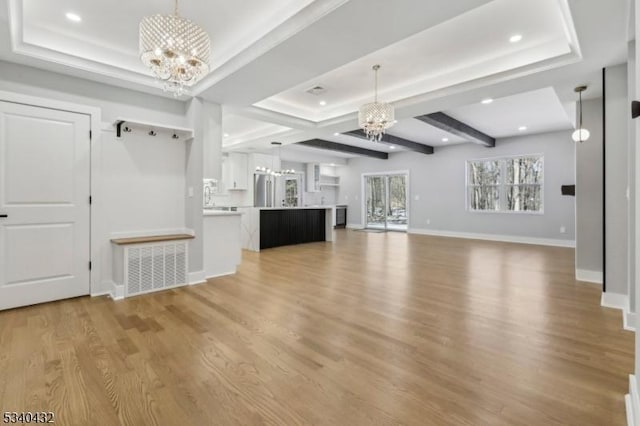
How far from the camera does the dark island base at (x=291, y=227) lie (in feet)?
23.8

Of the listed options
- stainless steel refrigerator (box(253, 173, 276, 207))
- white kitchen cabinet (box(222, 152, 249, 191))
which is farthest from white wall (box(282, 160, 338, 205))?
white kitchen cabinet (box(222, 152, 249, 191))

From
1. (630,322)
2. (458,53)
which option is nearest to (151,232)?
(458,53)

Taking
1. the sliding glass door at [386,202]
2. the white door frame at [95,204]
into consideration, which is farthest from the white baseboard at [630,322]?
the sliding glass door at [386,202]

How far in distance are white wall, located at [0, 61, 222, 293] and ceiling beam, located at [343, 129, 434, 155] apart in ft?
13.1

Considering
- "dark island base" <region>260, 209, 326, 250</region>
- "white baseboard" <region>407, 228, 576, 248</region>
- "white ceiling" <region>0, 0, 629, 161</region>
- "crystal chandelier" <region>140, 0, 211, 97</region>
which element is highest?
"white ceiling" <region>0, 0, 629, 161</region>

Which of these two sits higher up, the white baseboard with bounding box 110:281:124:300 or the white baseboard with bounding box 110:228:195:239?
the white baseboard with bounding box 110:228:195:239

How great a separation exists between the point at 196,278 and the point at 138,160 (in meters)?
1.78

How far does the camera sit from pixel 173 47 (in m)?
2.45

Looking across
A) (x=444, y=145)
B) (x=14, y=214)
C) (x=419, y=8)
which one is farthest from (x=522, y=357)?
(x=444, y=145)

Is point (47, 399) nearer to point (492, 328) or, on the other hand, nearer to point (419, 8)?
point (492, 328)

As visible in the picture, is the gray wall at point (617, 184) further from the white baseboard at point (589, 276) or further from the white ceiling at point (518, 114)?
the white ceiling at point (518, 114)

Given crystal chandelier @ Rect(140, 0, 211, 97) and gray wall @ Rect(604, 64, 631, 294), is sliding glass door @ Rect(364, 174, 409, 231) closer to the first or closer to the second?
gray wall @ Rect(604, 64, 631, 294)

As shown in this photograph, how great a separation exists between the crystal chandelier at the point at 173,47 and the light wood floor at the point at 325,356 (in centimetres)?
226

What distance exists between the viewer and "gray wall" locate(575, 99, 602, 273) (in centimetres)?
408
